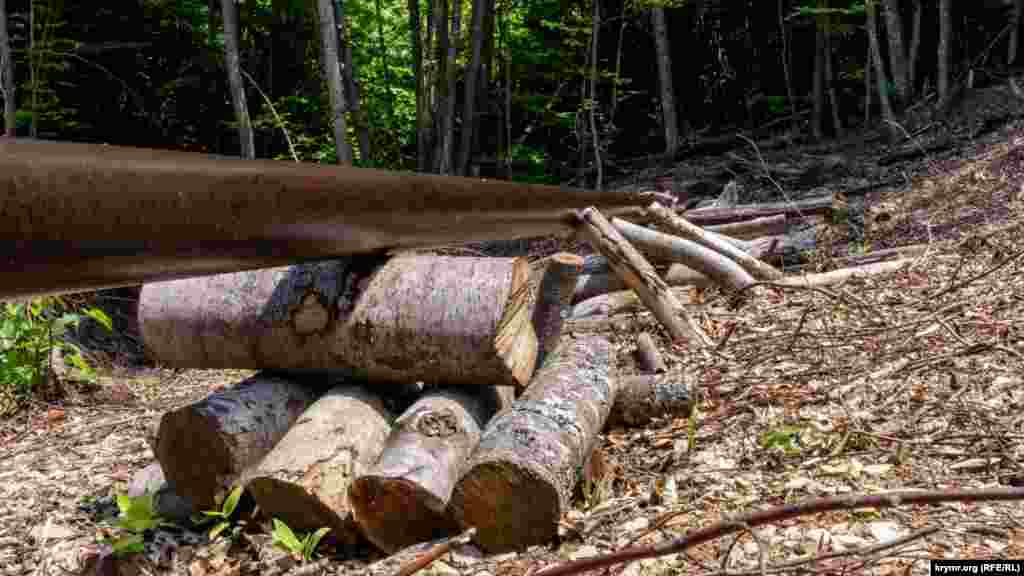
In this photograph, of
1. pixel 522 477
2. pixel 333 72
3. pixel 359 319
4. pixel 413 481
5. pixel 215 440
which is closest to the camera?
pixel 522 477

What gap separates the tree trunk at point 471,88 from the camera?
46.1 ft

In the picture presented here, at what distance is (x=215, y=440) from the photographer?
10.4ft

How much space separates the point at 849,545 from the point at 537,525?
889 mm

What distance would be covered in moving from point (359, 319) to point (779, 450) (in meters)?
1.58

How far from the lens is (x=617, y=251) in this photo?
200 inches

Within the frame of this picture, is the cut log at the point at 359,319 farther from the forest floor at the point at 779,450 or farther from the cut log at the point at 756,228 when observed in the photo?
the cut log at the point at 756,228

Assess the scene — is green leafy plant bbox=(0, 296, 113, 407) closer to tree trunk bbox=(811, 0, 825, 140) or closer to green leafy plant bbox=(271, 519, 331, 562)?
green leafy plant bbox=(271, 519, 331, 562)

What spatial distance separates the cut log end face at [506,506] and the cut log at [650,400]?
3.72 ft

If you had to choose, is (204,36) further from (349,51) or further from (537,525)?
(537,525)

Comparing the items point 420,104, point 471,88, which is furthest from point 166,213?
point 420,104

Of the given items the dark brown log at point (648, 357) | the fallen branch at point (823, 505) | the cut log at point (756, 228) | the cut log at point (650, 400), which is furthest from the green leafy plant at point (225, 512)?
the cut log at point (756, 228)

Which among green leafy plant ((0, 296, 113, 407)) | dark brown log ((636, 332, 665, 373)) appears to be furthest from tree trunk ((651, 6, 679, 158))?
green leafy plant ((0, 296, 113, 407))

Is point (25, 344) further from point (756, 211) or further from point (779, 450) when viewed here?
point (756, 211)

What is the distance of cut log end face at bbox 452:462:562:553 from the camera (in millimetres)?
2551
